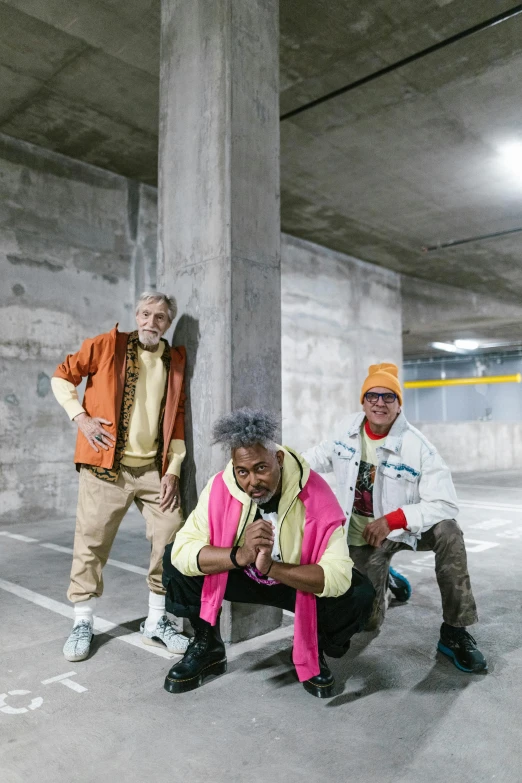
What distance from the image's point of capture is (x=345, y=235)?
10.5m

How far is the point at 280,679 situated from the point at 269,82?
311cm

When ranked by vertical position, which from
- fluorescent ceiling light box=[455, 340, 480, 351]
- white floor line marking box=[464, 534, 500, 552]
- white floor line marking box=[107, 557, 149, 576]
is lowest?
white floor line marking box=[107, 557, 149, 576]

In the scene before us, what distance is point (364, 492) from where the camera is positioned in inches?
125

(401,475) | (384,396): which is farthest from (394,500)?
(384,396)

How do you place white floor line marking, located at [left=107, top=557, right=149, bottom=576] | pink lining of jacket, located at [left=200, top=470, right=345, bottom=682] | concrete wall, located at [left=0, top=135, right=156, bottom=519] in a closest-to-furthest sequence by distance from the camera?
1. pink lining of jacket, located at [left=200, top=470, right=345, bottom=682]
2. white floor line marking, located at [left=107, top=557, right=149, bottom=576]
3. concrete wall, located at [left=0, top=135, right=156, bottom=519]

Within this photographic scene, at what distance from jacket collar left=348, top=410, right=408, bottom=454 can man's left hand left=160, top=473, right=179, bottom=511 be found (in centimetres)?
97

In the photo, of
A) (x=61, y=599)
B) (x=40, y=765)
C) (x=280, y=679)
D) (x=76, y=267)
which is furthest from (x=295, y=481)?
(x=76, y=267)

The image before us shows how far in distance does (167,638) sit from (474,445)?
13.6 meters

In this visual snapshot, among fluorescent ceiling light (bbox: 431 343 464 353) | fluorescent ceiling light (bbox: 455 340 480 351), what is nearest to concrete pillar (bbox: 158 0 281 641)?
fluorescent ceiling light (bbox: 455 340 480 351)

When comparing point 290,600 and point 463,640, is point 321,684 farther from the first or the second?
point 463,640

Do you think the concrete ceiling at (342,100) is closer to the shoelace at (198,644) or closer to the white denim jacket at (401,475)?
the white denim jacket at (401,475)

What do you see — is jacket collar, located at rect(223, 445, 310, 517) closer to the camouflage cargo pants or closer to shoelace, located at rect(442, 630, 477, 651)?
the camouflage cargo pants

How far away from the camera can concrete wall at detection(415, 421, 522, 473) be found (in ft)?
49.4

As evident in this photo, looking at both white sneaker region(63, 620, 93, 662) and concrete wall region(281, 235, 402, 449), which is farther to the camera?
concrete wall region(281, 235, 402, 449)
